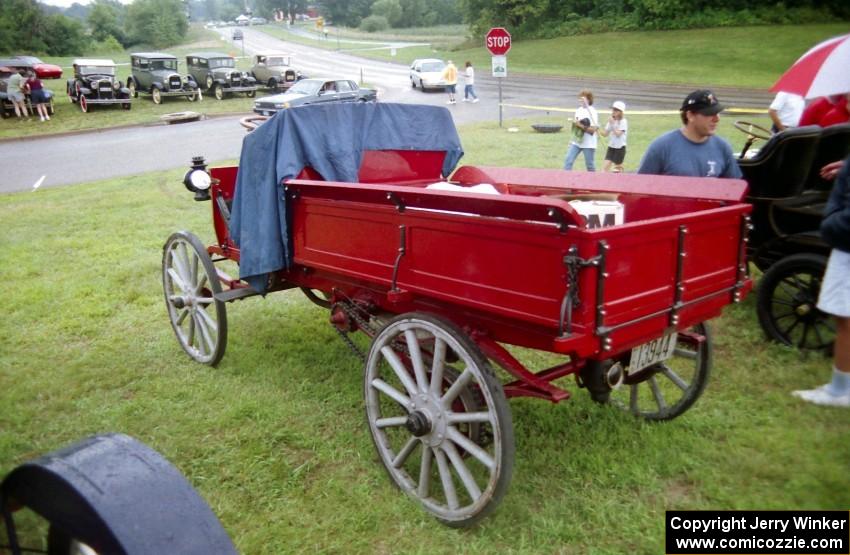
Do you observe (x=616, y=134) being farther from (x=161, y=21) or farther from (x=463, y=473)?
(x=463, y=473)

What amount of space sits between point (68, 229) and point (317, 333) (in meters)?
5.86

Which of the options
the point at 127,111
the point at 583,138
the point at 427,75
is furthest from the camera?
the point at 427,75

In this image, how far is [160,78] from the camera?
27172 millimetres

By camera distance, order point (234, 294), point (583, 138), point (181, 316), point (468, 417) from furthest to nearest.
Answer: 1. point (583, 138)
2. point (181, 316)
3. point (234, 294)
4. point (468, 417)

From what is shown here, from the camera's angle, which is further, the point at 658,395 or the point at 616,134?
the point at 616,134

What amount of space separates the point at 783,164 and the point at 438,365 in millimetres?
3641

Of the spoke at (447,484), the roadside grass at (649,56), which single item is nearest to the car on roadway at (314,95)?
the roadside grass at (649,56)

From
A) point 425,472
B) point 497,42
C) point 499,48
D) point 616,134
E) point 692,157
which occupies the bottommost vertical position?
point 425,472

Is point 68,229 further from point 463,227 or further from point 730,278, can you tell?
point 730,278

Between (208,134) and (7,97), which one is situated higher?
(7,97)

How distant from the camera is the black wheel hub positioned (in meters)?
3.09

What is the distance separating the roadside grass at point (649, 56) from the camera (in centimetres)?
2280

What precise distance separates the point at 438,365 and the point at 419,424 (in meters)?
0.30

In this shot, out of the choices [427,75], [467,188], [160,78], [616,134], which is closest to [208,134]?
[160,78]
